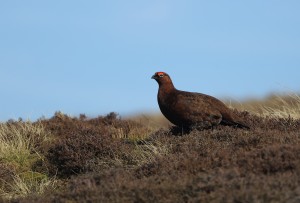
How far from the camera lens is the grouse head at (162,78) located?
9539 millimetres

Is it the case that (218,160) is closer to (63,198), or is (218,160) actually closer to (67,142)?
(63,198)

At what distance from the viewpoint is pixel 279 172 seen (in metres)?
5.86

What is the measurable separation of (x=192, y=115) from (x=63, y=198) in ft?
10.5

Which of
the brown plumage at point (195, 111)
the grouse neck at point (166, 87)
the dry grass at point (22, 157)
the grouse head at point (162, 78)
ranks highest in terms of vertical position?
the grouse head at point (162, 78)

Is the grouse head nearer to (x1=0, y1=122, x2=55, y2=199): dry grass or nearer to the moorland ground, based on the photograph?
the moorland ground

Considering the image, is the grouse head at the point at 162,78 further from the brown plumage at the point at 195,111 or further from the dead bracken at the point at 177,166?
the dead bracken at the point at 177,166

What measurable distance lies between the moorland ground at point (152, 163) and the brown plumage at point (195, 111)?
19 cm

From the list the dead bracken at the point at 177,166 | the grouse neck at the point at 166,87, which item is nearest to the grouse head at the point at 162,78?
the grouse neck at the point at 166,87

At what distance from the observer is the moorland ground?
5514 millimetres

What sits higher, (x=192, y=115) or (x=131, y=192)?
(x=192, y=115)

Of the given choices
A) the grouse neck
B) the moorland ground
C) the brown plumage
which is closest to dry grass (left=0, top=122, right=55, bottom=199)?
the moorland ground

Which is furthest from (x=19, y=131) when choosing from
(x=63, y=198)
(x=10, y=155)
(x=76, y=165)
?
(x=63, y=198)

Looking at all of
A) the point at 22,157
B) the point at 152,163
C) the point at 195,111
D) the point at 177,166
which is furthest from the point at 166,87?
the point at 177,166

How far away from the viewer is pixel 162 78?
31.3 feet
